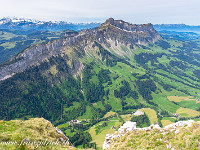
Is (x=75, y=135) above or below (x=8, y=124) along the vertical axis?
below

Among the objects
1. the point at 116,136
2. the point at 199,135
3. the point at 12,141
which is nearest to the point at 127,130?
the point at 116,136

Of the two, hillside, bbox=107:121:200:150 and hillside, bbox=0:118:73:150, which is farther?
hillside, bbox=0:118:73:150

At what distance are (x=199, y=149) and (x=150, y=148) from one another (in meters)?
12.2

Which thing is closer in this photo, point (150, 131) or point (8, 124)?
point (150, 131)

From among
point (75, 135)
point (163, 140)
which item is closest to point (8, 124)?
point (163, 140)

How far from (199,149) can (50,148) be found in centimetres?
4237

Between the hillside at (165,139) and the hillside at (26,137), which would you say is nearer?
the hillside at (165,139)

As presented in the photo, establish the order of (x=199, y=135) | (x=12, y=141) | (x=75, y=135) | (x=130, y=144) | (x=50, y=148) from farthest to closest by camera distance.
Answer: (x=75, y=135) → (x=130, y=144) → (x=50, y=148) → (x=12, y=141) → (x=199, y=135)

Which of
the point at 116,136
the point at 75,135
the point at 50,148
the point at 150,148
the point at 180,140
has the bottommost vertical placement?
the point at 75,135

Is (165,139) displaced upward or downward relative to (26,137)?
upward

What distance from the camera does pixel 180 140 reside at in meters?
37.0

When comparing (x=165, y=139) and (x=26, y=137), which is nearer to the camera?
(x=165, y=139)

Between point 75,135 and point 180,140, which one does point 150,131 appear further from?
point 75,135

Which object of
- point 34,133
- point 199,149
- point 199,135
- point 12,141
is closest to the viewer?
point 199,149
